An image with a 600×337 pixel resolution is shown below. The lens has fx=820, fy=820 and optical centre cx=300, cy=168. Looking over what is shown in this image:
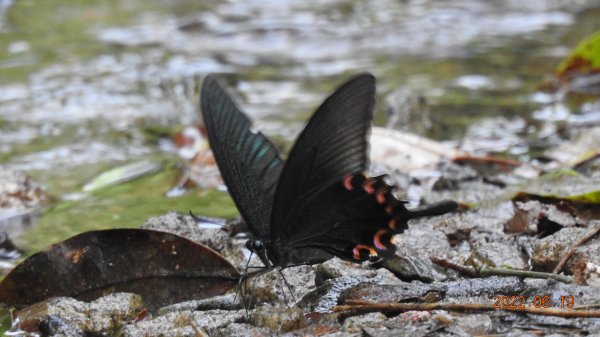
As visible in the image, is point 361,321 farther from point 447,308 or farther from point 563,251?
point 563,251

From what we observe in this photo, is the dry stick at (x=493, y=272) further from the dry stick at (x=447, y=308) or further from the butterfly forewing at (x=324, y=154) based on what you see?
the butterfly forewing at (x=324, y=154)

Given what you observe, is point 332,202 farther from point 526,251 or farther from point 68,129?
point 68,129

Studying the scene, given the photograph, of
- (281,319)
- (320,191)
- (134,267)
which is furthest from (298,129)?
(281,319)

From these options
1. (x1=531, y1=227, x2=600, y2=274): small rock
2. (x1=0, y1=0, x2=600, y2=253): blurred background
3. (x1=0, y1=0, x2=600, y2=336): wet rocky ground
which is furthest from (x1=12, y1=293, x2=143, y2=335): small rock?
(x1=531, y1=227, x2=600, y2=274): small rock

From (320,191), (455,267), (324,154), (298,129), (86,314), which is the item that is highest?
(324,154)

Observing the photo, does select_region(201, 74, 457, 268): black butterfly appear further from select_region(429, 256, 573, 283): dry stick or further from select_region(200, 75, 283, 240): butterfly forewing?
select_region(429, 256, 573, 283): dry stick

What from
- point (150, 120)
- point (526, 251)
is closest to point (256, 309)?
point (526, 251)

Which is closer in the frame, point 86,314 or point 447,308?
point 447,308

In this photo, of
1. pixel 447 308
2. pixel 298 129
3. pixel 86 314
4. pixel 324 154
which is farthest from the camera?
pixel 298 129
